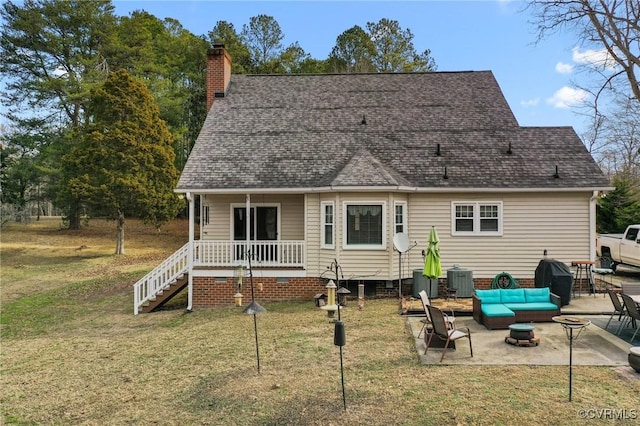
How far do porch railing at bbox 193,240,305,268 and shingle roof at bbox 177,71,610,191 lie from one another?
1827 millimetres

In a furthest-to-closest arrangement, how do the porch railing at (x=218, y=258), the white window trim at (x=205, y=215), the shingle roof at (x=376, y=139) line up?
1. the white window trim at (x=205, y=215)
2. the shingle roof at (x=376, y=139)
3. the porch railing at (x=218, y=258)

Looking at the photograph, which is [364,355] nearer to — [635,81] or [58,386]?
[58,386]

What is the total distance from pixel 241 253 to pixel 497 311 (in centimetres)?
812

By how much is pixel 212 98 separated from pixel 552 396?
1588 cm

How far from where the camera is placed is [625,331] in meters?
9.25

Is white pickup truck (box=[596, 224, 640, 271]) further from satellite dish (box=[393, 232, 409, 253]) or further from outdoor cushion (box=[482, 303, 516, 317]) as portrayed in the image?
outdoor cushion (box=[482, 303, 516, 317])

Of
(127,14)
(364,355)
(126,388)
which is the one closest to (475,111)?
(364,355)

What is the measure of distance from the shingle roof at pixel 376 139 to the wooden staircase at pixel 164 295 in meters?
3.00

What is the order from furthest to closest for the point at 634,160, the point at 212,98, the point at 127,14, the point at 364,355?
the point at 127,14
the point at 634,160
the point at 212,98
the point at 364,355

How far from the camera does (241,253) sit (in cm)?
1420

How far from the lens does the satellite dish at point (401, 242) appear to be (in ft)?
41.2

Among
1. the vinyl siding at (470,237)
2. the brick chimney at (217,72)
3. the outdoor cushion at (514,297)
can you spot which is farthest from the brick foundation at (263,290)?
the brick chimney at (217,72)

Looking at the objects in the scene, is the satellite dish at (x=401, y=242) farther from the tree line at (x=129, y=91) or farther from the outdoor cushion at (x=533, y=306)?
the tree line at (x=129, y=91)

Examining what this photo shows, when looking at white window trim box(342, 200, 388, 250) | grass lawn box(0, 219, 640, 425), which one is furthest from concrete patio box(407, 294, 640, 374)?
white window trim box(342, 200, 388, 250)
